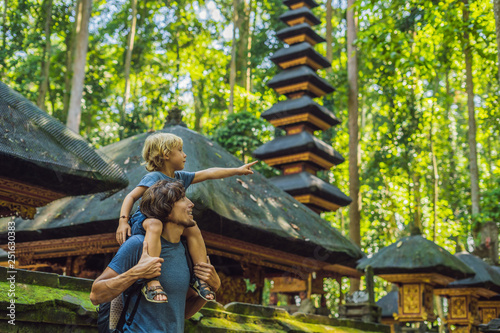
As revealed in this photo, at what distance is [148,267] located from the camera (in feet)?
10.5

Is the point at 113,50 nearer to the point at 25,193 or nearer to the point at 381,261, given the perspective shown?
the point at 381,261

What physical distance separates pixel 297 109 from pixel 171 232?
17.5 metres

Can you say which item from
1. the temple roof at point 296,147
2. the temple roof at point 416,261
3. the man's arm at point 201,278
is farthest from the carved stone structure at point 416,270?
the man's arm at point 201,278

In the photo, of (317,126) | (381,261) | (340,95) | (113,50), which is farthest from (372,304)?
(113,50)

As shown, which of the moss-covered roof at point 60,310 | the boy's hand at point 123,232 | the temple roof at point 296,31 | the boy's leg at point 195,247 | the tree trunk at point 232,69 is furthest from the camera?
the tree trunk at point 232,69

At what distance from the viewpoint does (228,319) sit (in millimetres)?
7203

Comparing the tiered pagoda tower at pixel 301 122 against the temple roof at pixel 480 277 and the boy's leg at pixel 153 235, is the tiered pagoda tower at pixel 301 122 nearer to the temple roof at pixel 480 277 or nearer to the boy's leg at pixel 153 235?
the temple roof at pixel 480 277

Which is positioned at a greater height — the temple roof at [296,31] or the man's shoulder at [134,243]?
the temple roof at [296,31]

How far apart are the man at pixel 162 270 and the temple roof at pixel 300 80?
59.6 ft

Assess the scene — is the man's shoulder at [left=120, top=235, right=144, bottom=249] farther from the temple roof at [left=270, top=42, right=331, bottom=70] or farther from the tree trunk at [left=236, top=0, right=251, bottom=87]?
the tree trunk at [left=236, top=0, right=251, bottom=87]

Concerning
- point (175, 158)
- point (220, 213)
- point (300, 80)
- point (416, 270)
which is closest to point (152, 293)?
point (175, 158)

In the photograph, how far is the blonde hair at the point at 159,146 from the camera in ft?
13.8

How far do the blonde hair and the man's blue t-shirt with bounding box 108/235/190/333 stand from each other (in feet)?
2.95

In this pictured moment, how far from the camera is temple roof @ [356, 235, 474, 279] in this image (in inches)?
508
